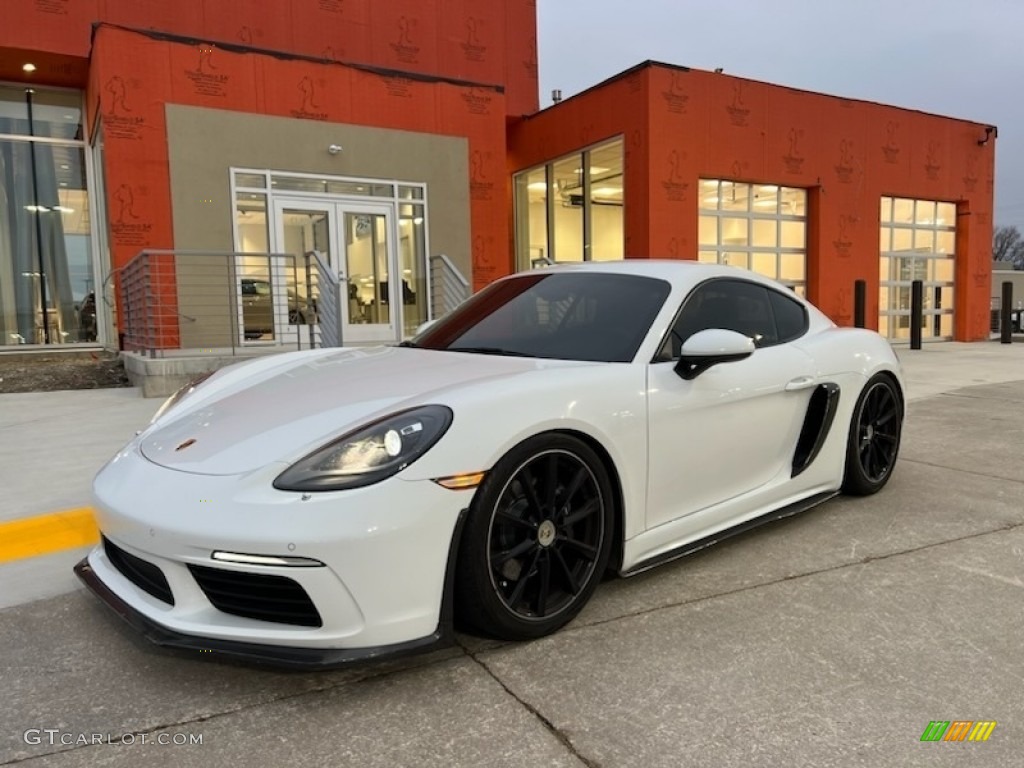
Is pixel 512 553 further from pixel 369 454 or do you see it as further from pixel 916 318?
pixel 916 318

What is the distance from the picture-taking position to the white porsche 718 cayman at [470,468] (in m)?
2.06

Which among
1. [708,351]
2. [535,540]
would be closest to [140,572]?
[535,540]

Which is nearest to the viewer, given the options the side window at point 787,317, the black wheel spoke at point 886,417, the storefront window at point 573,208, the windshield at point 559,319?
the windshield at point 559,319

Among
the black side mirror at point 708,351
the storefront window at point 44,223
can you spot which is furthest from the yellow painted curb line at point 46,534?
the storefront window at point 44,223

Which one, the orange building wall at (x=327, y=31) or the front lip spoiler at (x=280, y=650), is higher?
the orange building wall at (x=327, y=31)

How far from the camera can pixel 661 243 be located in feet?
45.5

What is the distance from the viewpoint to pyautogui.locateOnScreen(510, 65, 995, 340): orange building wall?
Result: 13.8 meters

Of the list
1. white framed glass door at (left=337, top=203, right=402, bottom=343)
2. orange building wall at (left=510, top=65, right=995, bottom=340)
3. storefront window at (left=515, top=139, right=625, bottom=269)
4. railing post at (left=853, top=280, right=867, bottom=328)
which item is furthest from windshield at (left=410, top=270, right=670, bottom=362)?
railing post at (left=853, top=280, right=867, bottom=328)

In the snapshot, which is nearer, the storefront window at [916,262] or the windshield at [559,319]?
the windshield at [559,319]

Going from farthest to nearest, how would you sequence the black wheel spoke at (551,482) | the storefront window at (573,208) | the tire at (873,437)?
the storefront window at (573,208) < the tire at (873,437) < the black wheel spoke at (551,482)

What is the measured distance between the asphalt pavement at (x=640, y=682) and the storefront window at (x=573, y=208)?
12259 mm

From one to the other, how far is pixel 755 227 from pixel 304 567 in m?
15.2

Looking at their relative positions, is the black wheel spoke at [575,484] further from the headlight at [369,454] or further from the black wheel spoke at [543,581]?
the headlight at [369,454]

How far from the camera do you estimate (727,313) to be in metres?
3.47
